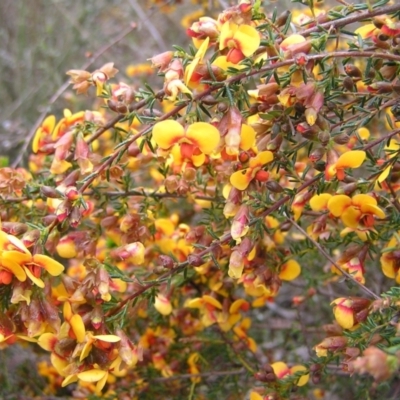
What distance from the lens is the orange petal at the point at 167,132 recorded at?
1049 mm

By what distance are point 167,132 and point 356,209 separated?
1.43 ft

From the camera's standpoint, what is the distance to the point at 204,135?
105 cm

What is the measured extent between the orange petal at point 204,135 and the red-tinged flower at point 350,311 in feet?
1.47

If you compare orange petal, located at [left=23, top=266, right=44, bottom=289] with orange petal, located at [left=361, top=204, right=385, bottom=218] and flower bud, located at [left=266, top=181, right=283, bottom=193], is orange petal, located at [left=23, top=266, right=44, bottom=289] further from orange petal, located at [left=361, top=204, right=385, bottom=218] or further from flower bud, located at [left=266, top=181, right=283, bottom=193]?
orange petal, located at [left=361, top=204, right=385, bottom=218]

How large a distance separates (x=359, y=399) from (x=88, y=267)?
916 millimetres

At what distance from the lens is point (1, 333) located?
43.4 inches

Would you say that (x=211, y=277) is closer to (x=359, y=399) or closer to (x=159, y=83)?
(x=359, y=399)

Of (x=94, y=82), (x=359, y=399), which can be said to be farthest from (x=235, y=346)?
(x=94, y=82)

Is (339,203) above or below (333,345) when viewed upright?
above

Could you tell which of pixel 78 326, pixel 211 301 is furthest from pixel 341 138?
pixel 78 326

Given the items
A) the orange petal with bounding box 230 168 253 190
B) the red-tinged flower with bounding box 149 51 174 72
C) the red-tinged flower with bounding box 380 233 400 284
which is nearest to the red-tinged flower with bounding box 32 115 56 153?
the red-tinged flower with bounding box 149 51 174 72

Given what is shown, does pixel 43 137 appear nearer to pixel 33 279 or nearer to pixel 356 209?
pixel 33 279

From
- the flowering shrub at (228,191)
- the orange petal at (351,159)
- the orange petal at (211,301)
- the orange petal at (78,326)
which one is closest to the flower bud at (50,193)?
the flowering shrub at (228,191)

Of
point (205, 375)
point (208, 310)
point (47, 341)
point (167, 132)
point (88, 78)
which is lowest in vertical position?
point (205, 375)
